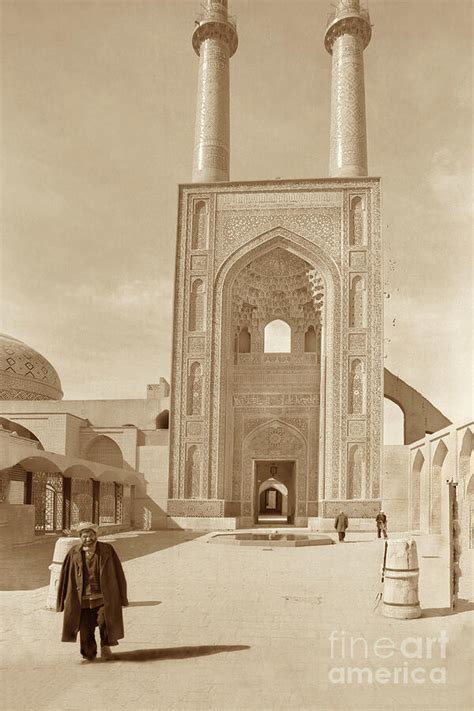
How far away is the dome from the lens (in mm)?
28042

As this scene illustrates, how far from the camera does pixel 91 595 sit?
4.96 m

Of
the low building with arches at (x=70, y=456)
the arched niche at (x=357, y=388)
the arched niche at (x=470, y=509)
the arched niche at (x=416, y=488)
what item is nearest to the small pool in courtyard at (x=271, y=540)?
the arched niche at (x=470, y=509)

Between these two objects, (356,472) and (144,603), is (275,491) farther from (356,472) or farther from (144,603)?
(144,603)

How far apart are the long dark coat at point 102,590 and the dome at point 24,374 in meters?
23.9

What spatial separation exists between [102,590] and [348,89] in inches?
789

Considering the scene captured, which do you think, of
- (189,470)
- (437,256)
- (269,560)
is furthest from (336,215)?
(269,560)

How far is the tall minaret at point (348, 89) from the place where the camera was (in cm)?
2173

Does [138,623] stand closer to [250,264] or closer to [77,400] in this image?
[250,264]

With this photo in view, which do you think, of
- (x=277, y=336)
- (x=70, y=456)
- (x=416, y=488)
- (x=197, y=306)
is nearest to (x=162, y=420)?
(x=277, y=336)

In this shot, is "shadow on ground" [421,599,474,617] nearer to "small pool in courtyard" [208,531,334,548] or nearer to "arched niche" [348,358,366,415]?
"small pool in courtyard" [208,531,334,548]

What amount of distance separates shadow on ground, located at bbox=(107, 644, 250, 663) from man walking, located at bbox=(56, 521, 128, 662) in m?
0.13

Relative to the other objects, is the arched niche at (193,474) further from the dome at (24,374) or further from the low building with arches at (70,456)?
the dome at (24,374)

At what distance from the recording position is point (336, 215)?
21.0 meters

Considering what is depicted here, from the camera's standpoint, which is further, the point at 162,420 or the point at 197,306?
the point at 162,420
